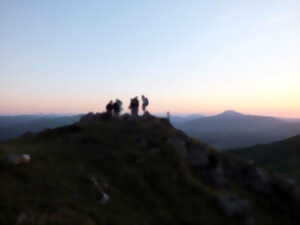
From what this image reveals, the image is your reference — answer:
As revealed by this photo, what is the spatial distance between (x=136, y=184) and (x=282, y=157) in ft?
143

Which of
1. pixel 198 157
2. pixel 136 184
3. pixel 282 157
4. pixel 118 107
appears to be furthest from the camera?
pixel 282 157

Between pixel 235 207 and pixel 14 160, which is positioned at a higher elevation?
pixel 14 160

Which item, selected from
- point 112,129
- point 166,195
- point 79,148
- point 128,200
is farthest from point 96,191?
point 112,129

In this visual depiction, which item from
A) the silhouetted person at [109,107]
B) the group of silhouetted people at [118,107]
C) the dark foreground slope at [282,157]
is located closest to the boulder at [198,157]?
the group of silhouetted people at [118,107]

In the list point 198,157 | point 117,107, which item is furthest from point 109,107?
point 198,157

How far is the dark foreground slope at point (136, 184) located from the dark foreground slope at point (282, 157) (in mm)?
15634

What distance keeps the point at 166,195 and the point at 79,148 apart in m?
10.7

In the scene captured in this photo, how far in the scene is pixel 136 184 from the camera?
22.7m

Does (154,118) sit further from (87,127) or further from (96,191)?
(96,191)

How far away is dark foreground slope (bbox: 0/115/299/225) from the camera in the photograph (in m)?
18.4

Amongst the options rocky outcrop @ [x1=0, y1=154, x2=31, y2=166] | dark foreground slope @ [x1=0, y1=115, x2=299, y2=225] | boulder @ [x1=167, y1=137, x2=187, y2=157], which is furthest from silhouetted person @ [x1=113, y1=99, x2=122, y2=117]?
rocky outcrop @ [x1=0, y1=154, x2=31, y2=166]

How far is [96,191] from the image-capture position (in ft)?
68.1

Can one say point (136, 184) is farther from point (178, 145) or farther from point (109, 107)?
point (109, 107)

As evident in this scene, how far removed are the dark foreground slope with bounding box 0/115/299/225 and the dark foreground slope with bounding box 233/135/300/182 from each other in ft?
51.3
